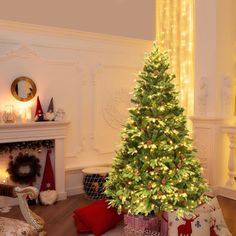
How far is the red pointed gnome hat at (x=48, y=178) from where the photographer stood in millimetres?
4672

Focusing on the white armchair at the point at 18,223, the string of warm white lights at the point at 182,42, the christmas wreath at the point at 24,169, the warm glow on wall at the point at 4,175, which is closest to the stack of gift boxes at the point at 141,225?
the white armchair at the point at 18,223

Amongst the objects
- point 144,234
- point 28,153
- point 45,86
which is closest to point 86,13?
point 45,86

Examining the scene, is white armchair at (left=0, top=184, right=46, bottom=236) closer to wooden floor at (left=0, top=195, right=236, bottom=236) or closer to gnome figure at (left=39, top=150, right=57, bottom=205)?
wooden floor at (left=0, top=195, right=236, bottom=236)

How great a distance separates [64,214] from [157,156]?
1.74 meters

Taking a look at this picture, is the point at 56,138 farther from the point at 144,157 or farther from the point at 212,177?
the point at 212,177

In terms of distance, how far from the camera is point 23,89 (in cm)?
464

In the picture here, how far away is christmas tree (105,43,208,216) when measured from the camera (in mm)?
3100

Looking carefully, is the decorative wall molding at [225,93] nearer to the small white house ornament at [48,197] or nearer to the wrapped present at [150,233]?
the wrapped present at [150,233]

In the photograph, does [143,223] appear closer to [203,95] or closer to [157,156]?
[157,156]

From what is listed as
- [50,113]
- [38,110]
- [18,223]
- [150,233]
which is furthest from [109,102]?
[18,223]

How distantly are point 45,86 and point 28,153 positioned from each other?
1027mm

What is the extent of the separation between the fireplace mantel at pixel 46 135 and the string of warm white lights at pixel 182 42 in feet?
8.97

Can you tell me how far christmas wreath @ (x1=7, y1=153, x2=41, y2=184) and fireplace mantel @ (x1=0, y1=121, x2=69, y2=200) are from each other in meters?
0.29

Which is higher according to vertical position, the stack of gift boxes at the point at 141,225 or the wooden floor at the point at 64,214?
the stack of gift boxes at the point at 141,225
